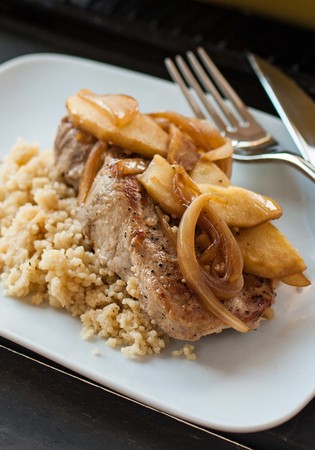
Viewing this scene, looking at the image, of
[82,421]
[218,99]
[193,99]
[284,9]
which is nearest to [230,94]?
[218,99]

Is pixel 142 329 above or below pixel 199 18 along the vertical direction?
below

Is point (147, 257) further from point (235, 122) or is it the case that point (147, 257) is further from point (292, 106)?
point (292, 106)

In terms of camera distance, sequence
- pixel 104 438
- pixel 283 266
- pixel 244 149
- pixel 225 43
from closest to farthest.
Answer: pixel 104 438, pixel 283 266, pixel 244 149, pixel 225 43

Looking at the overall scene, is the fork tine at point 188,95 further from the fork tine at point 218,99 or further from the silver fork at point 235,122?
the fork tine at point 218,99

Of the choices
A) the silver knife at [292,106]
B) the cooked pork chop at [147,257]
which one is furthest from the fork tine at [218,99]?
the cooked pork chop at [147,257]

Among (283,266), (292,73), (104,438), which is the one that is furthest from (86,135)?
(292,73)

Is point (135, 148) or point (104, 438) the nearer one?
point (104, 438)

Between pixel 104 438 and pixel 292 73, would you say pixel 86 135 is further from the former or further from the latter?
pixel 292 73
